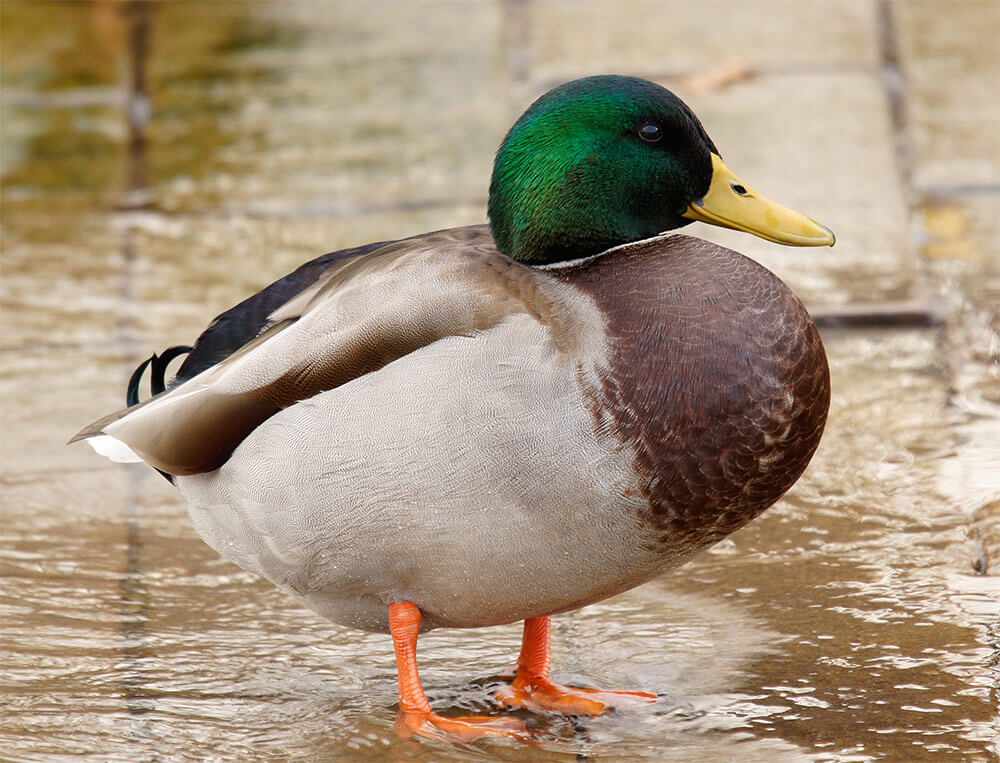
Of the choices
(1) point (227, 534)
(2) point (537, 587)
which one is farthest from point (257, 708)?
(2) point (537, 587)

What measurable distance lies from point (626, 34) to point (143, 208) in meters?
2.42

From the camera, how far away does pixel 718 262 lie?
9.84 ft

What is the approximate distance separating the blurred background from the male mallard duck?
31 centimetres

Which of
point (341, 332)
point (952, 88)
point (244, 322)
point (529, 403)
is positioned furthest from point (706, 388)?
point (952, 88)

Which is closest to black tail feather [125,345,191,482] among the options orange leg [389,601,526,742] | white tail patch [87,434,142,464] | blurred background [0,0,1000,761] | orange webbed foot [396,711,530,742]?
white tail patch [87,434,142,464]

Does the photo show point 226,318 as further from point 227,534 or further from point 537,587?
point 537,587

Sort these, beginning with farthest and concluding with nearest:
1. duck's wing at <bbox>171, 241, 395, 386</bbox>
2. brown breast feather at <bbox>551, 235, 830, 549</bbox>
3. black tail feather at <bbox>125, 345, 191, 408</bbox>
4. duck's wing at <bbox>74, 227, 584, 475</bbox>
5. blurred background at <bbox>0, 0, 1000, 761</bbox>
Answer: black tail feather at <bbox>125, 345, 191, 408</bbox>
duck's wing at <bbox>171, 241, 395, 386</bbox>
blurred background at <bbox>0, 0, 1000, 761</bbox>
duck's wing at <bbox>74, 227, 584, 475</bbox>
brown breast feather at <bbox>551, 235, 830, 549</bbox>

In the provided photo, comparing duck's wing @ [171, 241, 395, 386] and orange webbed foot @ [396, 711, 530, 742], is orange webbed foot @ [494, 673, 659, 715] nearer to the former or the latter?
orange webbed foot @ [396, 711, 530, 742]

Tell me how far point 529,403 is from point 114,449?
3.32 ft

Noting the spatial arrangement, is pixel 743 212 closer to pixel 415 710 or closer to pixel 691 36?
pixel 415 710

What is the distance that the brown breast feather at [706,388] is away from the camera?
280 cm

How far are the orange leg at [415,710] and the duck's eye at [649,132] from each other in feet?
3.37

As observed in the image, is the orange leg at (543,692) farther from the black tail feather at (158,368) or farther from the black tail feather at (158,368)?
the black tail feather at (158,368)

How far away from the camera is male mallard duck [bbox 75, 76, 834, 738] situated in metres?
2.81
